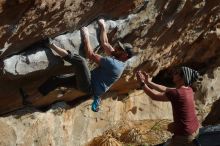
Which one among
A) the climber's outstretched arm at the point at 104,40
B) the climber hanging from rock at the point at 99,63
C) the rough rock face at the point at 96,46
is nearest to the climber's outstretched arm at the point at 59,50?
the climber hanging from rock at the point at 99,63

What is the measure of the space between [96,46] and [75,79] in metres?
0.64

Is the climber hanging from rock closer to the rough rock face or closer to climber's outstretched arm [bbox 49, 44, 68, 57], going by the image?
climber's outstretched arm [bbox 49, 44, 68, 57]

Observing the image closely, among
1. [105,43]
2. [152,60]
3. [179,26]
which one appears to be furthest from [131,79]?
[105,43]

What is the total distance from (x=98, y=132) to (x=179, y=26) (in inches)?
117

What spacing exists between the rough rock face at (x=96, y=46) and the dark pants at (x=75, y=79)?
0.19 meters

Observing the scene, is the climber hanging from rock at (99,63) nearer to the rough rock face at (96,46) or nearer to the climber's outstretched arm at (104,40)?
the climber's outstretched arm at (104,40)

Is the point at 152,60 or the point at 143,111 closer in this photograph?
the point at 152,60

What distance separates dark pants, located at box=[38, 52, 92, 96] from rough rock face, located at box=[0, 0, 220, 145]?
0.19 meters

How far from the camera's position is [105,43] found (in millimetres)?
10258

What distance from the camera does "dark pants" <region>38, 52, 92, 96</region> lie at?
9.90 meters

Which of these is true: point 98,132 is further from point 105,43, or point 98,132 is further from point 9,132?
point 105,43

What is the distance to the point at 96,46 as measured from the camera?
34.7 feet

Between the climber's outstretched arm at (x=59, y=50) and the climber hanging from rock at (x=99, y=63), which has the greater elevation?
the climber's outstretched arm at (x=59, y=50)

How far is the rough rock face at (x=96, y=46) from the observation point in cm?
966
